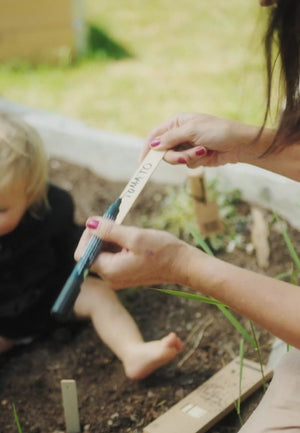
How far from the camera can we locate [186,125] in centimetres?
154

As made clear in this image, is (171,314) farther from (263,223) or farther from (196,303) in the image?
(263,223)

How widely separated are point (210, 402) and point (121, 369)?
314mm

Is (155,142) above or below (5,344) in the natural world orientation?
above

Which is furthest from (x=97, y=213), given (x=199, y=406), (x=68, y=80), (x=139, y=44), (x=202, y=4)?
(x=202, y=4)

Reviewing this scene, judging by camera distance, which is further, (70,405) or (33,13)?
(33,13)

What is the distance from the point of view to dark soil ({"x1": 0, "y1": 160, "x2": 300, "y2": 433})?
160 centimetres

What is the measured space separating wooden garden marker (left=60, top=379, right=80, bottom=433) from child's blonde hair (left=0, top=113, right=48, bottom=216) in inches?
23.3

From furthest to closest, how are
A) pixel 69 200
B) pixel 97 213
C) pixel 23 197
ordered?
pixel 97 213 → pixel 69 200 → pixel 23 197

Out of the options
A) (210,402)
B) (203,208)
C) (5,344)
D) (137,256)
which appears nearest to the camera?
(137,256)

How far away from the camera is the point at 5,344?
1.92 m

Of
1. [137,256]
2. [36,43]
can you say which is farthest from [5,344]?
[36,43]

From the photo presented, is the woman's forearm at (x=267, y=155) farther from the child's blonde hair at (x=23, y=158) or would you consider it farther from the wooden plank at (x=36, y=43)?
the wooden plank at (x=36, y=43)

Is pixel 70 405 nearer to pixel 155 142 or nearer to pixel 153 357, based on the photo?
pixel 153 357

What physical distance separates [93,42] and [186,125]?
2.70 m
